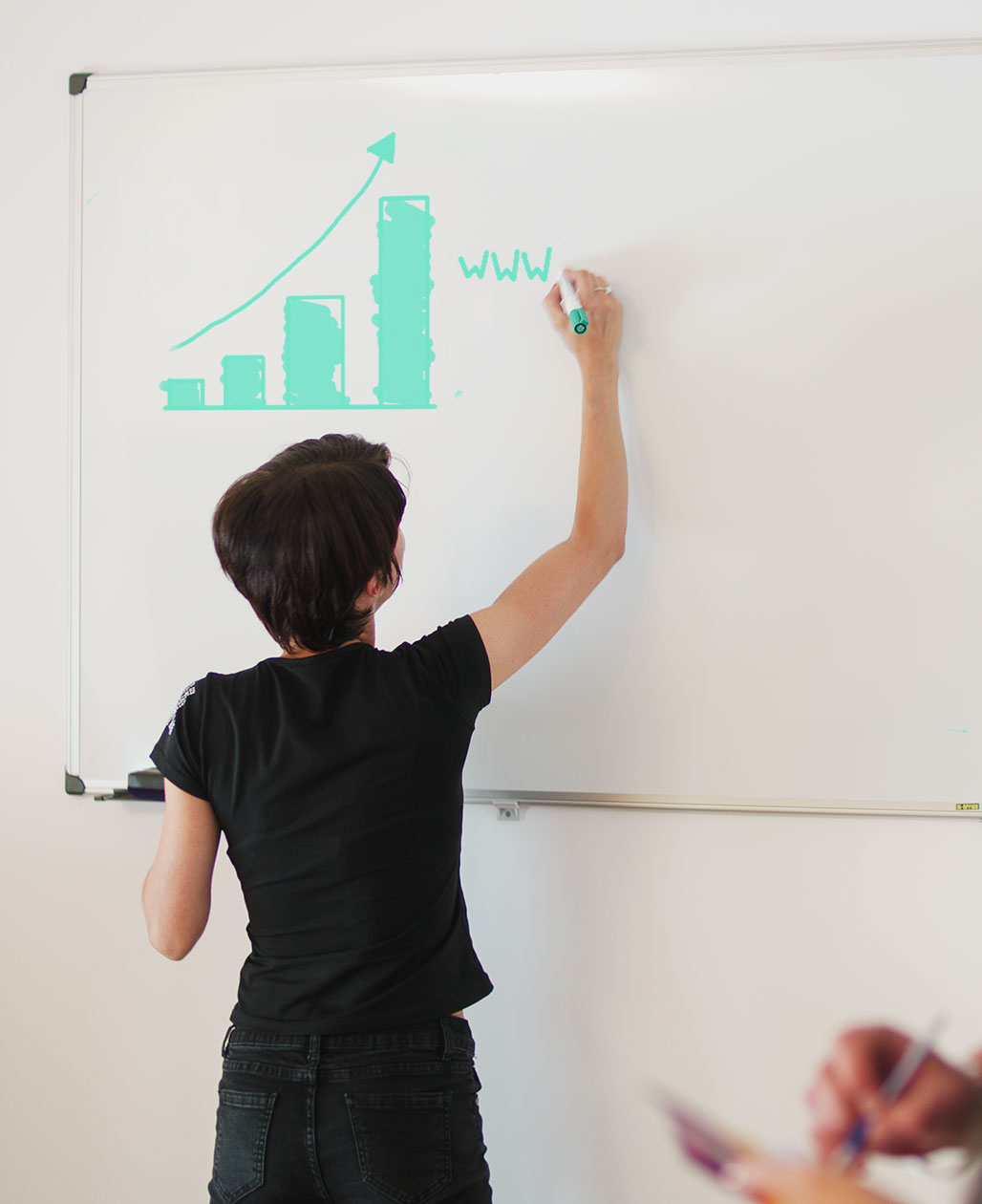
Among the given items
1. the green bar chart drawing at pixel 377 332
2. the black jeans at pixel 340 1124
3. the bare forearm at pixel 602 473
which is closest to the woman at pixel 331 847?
the black jeans at pixel 340 1124

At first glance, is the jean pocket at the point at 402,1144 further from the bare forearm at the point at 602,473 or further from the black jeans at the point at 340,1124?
the bare forearm at the point at 602,473

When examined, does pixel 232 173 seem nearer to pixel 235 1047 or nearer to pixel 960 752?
pixel 235 1047

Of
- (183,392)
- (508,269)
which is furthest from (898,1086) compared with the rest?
(183,392)

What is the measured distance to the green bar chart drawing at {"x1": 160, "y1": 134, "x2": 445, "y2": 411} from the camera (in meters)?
1.25

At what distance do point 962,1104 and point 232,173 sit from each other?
1.66m

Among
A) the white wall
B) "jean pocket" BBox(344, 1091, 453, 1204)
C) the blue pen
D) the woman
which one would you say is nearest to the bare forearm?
the woman

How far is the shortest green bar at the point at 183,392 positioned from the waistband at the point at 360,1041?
33.3 inches

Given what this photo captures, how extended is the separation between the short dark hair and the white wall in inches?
21.1

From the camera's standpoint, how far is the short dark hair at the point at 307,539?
843 mm

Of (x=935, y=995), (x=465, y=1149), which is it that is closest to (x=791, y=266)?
(x=935, y=995)

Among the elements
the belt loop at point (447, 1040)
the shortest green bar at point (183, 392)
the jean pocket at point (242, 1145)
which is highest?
the shortest green bar at point (183, 392)

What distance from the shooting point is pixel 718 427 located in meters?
1.22

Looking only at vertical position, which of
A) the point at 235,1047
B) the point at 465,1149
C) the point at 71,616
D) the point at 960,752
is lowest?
the point at 465,1149

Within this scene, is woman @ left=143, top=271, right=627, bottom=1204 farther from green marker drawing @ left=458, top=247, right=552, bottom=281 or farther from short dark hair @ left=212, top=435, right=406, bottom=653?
green marker drawing @ left=458, top=247, right=552, bottom=281
